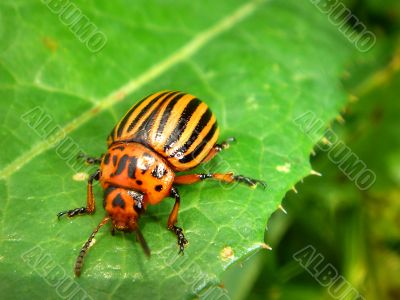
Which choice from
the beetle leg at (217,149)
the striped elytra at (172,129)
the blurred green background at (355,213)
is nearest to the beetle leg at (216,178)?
the striped elytra at (172,129)

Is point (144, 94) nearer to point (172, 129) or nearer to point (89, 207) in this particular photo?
point (172, 129)

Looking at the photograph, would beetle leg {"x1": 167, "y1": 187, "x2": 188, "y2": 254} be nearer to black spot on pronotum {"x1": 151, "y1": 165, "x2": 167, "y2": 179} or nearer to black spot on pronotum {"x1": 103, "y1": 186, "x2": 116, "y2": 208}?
black spot on pronotum {"x1": 151, "y1": 165, "x2": 167, "y2": 179}

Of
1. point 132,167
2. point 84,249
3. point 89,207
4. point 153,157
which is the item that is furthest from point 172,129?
point 84,249

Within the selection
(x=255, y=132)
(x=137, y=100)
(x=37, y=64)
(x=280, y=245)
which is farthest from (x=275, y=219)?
(x=37, y=64)

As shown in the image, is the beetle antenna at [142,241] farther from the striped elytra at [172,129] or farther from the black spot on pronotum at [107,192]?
the striped elytra at [172,129]

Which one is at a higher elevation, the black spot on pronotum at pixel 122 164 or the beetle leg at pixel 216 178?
the beetle leg at pixel 216 178

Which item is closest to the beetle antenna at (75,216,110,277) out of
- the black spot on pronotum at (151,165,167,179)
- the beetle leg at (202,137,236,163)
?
the black spot on pronotum at (151,165,167,179)
